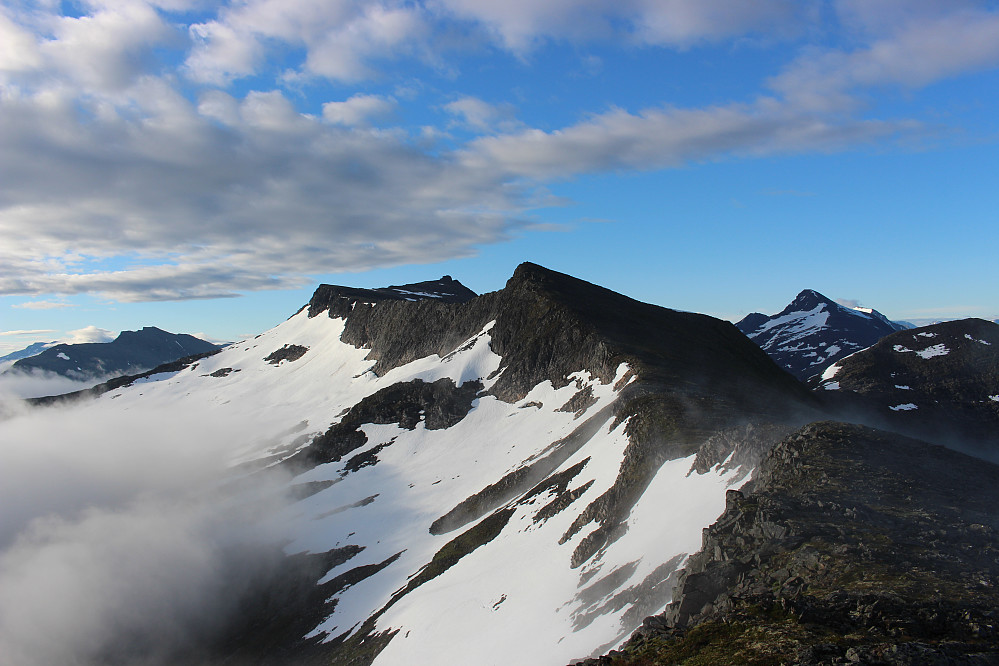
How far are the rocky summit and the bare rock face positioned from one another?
0.41ft

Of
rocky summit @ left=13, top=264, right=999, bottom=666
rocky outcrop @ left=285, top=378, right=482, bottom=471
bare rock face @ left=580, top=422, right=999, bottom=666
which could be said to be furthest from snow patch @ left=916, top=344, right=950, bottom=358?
bare rock face @ left=580, top=422, right=999, bottom=666

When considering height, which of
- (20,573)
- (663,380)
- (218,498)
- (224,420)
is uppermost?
(663,380)

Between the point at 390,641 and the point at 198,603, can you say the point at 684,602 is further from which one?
the point at 198,603

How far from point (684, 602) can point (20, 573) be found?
13584 cm

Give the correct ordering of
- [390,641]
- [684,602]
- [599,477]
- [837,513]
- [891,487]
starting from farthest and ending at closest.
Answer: [599,477], [390,641], [891,487], [837,513], [684,602]

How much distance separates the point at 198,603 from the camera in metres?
89.1

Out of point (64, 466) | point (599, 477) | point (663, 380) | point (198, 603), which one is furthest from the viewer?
point (64, 466)

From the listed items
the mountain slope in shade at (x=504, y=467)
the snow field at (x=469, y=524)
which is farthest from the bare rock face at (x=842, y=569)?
the snow field at (x=469, y=524)

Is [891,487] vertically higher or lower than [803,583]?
higher

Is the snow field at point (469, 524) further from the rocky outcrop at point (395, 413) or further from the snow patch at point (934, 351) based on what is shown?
the snow patch at point (934, 351)

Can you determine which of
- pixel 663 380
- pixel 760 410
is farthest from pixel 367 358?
pixel 760 410

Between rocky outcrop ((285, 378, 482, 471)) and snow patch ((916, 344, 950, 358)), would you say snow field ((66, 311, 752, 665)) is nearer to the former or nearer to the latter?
rocky outcrop ((285, 378, 482, 471))

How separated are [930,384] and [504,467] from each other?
4339 inches

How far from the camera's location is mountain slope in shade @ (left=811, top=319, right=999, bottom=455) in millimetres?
122562
